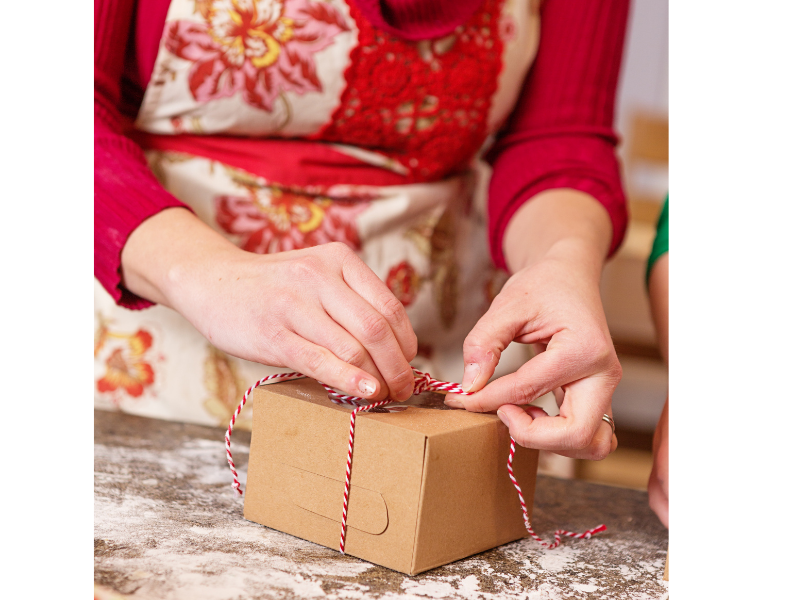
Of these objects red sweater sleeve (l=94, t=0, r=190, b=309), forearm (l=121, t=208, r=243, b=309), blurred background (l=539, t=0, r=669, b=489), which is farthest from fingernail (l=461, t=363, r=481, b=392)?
blurred background (l=539, t=0, r=669, b=489)

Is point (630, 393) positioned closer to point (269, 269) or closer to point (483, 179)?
point (483, 179)

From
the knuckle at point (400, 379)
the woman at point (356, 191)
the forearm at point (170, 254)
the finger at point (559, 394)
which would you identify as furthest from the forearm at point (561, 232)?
the forearm at point (170, 254)

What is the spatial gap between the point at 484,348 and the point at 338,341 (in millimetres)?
134

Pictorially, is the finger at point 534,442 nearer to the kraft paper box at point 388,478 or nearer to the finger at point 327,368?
the kraft paper box at point 388,478

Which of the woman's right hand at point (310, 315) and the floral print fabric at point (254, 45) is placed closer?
the woman's right hand at point (310, 315)

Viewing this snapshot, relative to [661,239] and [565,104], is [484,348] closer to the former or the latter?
[661,239]

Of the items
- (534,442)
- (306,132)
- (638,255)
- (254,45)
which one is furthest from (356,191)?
(638,255)

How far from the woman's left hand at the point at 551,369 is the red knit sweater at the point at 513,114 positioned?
1.02 ft

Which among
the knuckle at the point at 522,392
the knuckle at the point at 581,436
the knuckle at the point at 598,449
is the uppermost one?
the knuckle at the point at 522,392

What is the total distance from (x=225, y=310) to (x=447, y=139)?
0.44m

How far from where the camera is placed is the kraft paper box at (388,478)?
1.85 feet

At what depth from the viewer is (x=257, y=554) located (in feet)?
1.88
